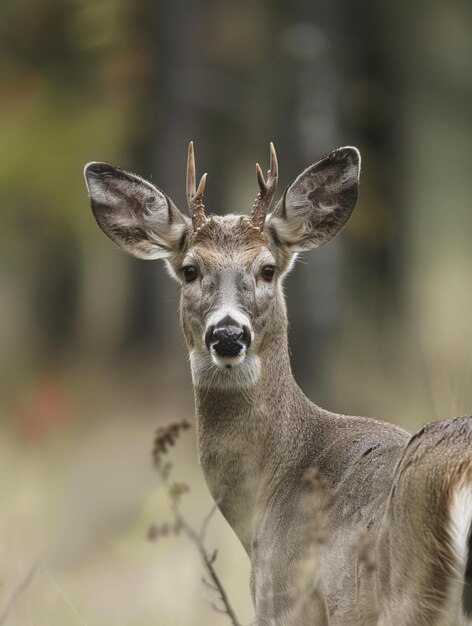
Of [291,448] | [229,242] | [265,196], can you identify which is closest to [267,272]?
[229,242]

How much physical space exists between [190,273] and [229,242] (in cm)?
21

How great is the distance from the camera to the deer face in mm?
6383

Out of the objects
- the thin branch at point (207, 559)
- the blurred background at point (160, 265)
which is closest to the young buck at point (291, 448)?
the thin branch at point (207, 559)

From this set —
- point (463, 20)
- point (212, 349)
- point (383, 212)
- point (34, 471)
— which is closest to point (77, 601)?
point (212, 349)

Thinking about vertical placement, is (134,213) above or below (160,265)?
above

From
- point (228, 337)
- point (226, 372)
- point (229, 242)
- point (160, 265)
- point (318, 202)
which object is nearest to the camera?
point (228, 337)

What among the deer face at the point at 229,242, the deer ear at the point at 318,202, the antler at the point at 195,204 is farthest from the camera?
the deer ear at the point at 318,202

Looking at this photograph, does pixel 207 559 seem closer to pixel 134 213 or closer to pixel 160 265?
pixel 134 213

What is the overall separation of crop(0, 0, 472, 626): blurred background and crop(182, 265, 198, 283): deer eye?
1.31 m

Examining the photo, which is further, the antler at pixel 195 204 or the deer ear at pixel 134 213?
the deer ear at pixel 134 213

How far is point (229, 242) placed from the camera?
6613 millimetres

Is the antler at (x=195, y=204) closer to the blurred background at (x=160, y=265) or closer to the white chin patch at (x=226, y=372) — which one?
the white chin patch at (x=226, y=372)

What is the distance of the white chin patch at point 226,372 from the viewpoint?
21.0ft

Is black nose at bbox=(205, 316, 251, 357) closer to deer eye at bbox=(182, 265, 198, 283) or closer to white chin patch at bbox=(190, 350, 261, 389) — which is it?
white chin patch at bbox=(190, 350, 261, 389)
